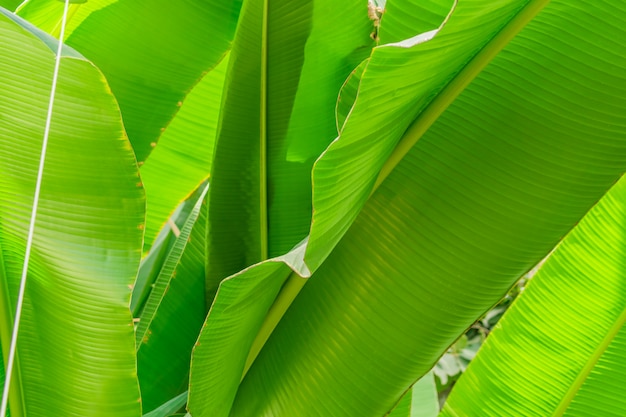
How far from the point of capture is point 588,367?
2.19 ft

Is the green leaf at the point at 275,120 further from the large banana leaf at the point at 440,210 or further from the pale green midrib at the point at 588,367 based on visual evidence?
the pale green midrib at the point at 588,367

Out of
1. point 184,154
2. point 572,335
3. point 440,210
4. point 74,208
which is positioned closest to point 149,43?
point 184,154

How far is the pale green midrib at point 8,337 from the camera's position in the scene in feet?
1.63

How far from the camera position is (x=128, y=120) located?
771 millimetres

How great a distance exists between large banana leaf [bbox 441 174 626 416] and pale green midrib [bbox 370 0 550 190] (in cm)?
29

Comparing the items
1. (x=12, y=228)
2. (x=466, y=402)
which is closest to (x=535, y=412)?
(x=466, y=402)

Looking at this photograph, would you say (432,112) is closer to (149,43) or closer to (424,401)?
(149,43)

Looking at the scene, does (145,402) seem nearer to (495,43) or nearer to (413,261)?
(413,261)

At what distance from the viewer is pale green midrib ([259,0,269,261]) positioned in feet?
1.87

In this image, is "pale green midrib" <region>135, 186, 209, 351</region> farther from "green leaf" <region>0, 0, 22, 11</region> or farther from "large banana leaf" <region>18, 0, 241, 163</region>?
"green leaf" <region>0, 0, 22, 11</region>

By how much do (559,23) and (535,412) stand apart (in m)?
0.45

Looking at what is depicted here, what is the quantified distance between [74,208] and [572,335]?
1.81 feet

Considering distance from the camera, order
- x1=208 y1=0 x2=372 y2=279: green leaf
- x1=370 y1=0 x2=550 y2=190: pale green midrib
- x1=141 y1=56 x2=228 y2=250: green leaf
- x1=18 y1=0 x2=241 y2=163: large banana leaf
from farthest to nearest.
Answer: x1=141 y1=56 x2=228 y2=250: green leaf < x1=18 y1=0 x2=241 y2=163: large banana leaf < x1=208 y1=0 x2=372 y2=279: green leaf < x1=370 y1=0 x2=550 y2=190: pale green midrib

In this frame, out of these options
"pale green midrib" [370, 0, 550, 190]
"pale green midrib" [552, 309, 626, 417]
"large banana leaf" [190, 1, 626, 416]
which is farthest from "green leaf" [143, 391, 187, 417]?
"pale green midrib" [552, 309, 626, 417]
